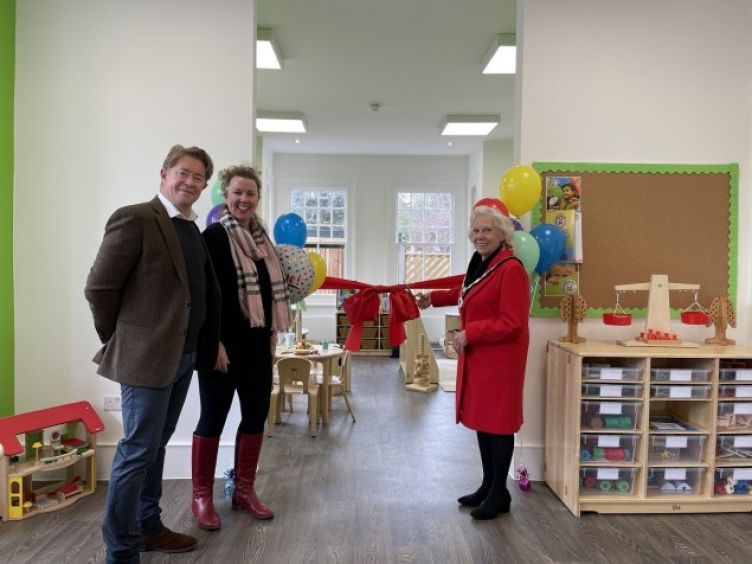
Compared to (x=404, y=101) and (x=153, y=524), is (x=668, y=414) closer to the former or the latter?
(x=153, y=524)

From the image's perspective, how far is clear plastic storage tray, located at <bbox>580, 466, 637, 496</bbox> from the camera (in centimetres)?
312

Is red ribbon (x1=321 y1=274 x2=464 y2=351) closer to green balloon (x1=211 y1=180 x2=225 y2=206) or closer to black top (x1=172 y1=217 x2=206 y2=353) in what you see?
green balloon (x1=211 y1=180 x2=225 y2=206)

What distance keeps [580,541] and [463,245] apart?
727 centimetres

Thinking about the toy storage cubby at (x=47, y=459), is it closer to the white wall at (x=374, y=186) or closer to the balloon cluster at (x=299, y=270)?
the balloon cluster at (x=299, y=270)

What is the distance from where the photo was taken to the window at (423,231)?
9.80m

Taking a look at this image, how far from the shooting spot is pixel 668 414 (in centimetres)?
347

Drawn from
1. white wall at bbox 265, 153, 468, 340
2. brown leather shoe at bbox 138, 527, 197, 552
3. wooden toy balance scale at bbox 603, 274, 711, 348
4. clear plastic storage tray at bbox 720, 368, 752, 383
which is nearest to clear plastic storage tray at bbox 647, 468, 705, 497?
clear plastic storage tray at bbox 720, 368, 752, 383

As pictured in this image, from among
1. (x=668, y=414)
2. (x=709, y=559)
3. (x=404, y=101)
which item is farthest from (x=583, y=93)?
(x=404, y=101)

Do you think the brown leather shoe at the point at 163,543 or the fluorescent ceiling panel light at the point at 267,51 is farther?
the fluorescent ceiling panel light at the point at 267,51

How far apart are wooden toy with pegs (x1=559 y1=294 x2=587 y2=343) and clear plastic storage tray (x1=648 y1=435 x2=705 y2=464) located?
66cm

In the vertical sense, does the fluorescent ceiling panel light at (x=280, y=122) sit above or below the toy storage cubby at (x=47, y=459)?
above

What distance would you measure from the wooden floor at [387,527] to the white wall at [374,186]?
593cm

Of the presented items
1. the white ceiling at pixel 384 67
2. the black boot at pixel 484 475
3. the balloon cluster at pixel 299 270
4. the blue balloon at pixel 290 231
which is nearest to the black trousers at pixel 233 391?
the balloon cluster at pixel 299 270

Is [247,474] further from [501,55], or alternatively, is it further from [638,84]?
[501,55]
